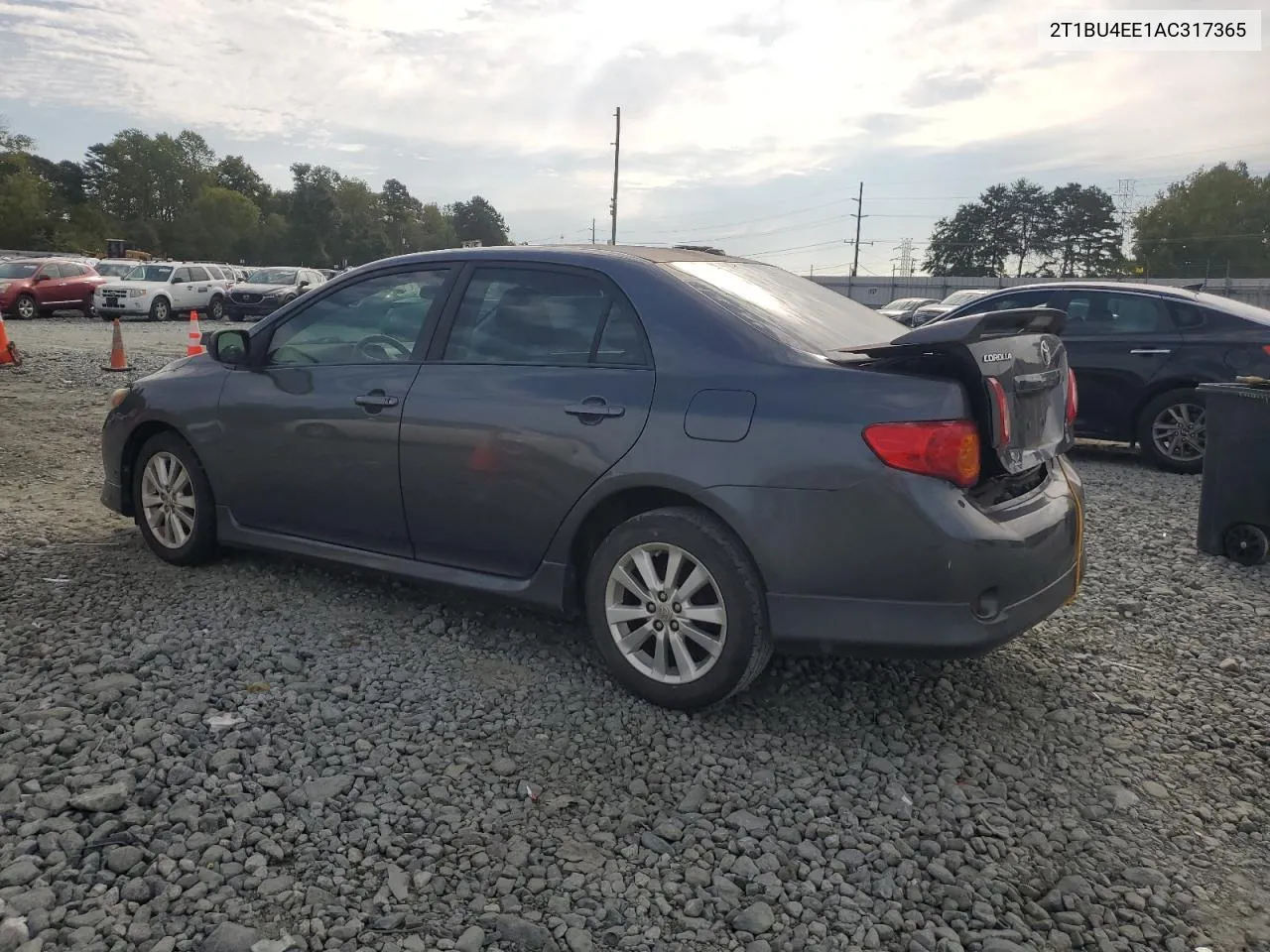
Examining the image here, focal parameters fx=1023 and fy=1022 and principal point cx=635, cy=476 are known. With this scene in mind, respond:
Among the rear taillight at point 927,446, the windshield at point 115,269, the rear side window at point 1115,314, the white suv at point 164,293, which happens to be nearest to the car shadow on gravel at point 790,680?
the rear taillight at point 927,446

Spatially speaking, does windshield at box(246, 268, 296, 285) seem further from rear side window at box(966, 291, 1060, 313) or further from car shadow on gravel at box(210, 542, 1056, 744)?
car shadow on gravel at box(210, 542, 1056, 744)

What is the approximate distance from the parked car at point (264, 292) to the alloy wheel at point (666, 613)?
2657cm

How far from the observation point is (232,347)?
4.89 metres

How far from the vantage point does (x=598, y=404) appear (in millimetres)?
3779

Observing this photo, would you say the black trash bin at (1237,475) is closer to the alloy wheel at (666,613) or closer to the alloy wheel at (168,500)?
the alloy wheel at (666,613)

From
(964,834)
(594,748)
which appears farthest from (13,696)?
(964,834)

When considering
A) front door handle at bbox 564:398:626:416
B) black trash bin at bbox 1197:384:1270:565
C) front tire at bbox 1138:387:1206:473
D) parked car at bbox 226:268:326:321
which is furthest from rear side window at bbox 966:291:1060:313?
parked car at bbox 226:268:326:321

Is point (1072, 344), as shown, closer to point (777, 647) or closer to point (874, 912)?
point (777, 647)

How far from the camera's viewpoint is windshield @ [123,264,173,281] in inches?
1133

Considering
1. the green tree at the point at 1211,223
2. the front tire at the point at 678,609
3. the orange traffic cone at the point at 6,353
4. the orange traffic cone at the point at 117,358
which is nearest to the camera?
the front tire at the point at 678,609

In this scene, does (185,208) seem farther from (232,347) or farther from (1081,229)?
(232,347)

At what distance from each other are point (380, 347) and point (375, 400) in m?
0.30

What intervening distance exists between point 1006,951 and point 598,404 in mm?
2185

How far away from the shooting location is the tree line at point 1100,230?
8375 cm
